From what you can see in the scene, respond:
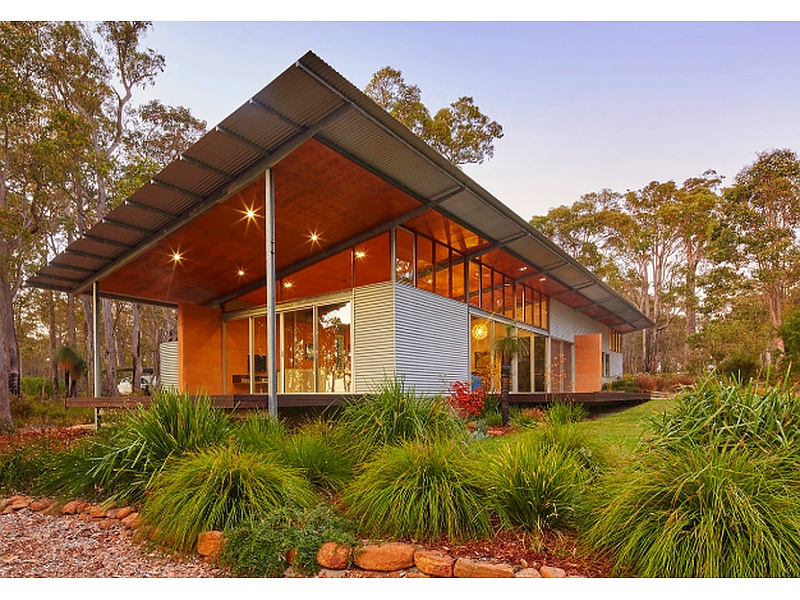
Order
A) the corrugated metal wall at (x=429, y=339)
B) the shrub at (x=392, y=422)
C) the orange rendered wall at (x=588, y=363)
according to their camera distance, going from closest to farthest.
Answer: the shrub at (x=392, y=422)
the corrugated metal wall at (x=429, y=339)
the orange rendered wall at (x=588, y=363)

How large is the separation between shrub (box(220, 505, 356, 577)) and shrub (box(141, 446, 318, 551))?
161mm

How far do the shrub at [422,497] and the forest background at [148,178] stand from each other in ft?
35.4

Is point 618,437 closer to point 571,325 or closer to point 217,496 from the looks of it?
point 217,496

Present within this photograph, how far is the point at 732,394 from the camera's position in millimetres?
3742

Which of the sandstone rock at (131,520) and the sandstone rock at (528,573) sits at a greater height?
the sandstone rock at (528,573)

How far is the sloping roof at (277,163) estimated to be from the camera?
6.09 metres

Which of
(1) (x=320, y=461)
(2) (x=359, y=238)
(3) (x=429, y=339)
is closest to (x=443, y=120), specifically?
(2) (x=359, y=238)

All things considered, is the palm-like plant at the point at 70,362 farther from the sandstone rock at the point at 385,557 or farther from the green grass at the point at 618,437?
the sandstone rock at the point at 385,557

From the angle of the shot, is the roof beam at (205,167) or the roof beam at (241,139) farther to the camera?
the roof beam at (205,167)

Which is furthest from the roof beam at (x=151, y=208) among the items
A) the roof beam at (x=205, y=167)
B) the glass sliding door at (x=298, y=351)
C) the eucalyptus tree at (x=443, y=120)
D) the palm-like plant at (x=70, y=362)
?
the eucalyptus tree at (x=443, y=120)

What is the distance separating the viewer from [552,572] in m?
2.83

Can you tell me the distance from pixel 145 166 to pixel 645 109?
1647cm

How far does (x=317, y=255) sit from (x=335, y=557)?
7.68m
